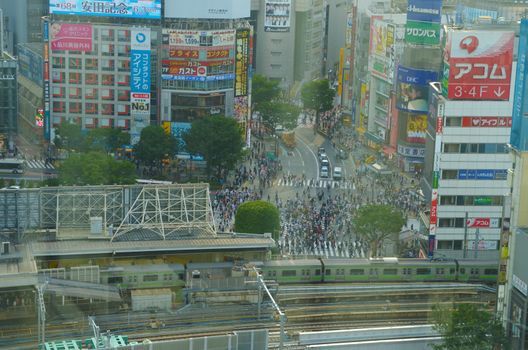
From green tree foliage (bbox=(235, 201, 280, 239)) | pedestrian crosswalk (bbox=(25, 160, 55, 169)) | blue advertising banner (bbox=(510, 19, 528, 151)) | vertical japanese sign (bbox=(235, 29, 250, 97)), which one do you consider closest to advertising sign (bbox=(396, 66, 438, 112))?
vertical japanese sign (bbox=(235, 29, 250, 97))

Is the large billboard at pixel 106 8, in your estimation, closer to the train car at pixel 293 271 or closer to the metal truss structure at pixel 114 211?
the metal truss structure at pixel 114 211

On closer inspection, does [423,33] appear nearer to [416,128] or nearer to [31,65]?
[416,128]

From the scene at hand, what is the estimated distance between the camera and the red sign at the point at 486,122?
27.7 ft

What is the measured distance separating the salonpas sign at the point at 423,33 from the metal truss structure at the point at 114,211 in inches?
184

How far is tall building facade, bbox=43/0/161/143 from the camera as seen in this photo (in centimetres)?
1173

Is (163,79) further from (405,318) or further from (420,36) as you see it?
(405,318)

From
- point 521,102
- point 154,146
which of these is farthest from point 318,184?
point 521,102

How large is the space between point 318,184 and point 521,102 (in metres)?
3.91

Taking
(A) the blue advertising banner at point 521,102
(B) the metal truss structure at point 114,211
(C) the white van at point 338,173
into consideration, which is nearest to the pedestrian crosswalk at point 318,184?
(C) the white van at point 338,173

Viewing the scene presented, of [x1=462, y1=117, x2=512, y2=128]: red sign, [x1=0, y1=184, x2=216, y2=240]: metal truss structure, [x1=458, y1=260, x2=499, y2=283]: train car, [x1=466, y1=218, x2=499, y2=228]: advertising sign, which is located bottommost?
[x1=458, y1=260, x2=499, y2=283]: train car

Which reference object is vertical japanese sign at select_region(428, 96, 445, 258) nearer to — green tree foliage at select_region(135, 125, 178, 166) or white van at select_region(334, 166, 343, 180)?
white van at select_region(334, 166, 343, 180)

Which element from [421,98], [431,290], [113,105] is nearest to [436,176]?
[431,290]

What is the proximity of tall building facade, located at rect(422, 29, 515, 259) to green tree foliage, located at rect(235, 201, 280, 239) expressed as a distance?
43.4 inches

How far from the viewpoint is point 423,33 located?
11961mm
